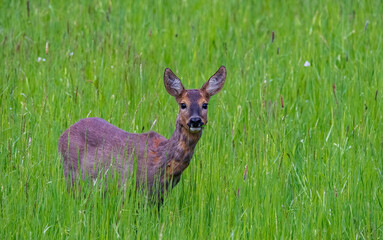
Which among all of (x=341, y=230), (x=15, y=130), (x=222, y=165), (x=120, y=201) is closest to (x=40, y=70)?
(x=15, y=130)

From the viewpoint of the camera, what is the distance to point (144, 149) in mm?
5023

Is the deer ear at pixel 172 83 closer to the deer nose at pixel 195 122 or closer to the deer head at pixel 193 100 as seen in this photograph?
the deer head at pixel 193 100

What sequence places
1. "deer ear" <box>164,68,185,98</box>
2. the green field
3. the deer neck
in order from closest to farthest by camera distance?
1. the green field
2. the deer neck
3. "deer ear" <box>164,68,185,98</box>

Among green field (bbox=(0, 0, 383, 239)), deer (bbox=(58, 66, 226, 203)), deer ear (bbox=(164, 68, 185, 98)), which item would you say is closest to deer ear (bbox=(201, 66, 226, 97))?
deer (bbox=(58, 66, 226, 203))

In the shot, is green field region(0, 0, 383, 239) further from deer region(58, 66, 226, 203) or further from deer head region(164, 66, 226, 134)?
deer head region(164, 66, 226, 134)

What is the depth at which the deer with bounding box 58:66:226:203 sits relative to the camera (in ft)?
16.1

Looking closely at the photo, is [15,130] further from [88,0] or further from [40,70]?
[88,0]

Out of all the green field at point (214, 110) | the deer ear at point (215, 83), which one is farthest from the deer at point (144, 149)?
the green field at point (214, 110)

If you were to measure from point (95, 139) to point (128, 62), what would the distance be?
7.12ft

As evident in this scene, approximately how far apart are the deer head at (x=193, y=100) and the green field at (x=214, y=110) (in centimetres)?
33

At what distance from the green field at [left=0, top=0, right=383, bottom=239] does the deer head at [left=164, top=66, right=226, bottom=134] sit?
12.9 inches

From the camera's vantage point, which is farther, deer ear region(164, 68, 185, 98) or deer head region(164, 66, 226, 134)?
deer ear region(164, 68, 185, 98)

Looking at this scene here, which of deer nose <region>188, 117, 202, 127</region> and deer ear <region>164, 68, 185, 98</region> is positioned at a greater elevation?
deer ear <region>164, 68, 185, 98</region>

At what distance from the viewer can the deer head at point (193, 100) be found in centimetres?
486
